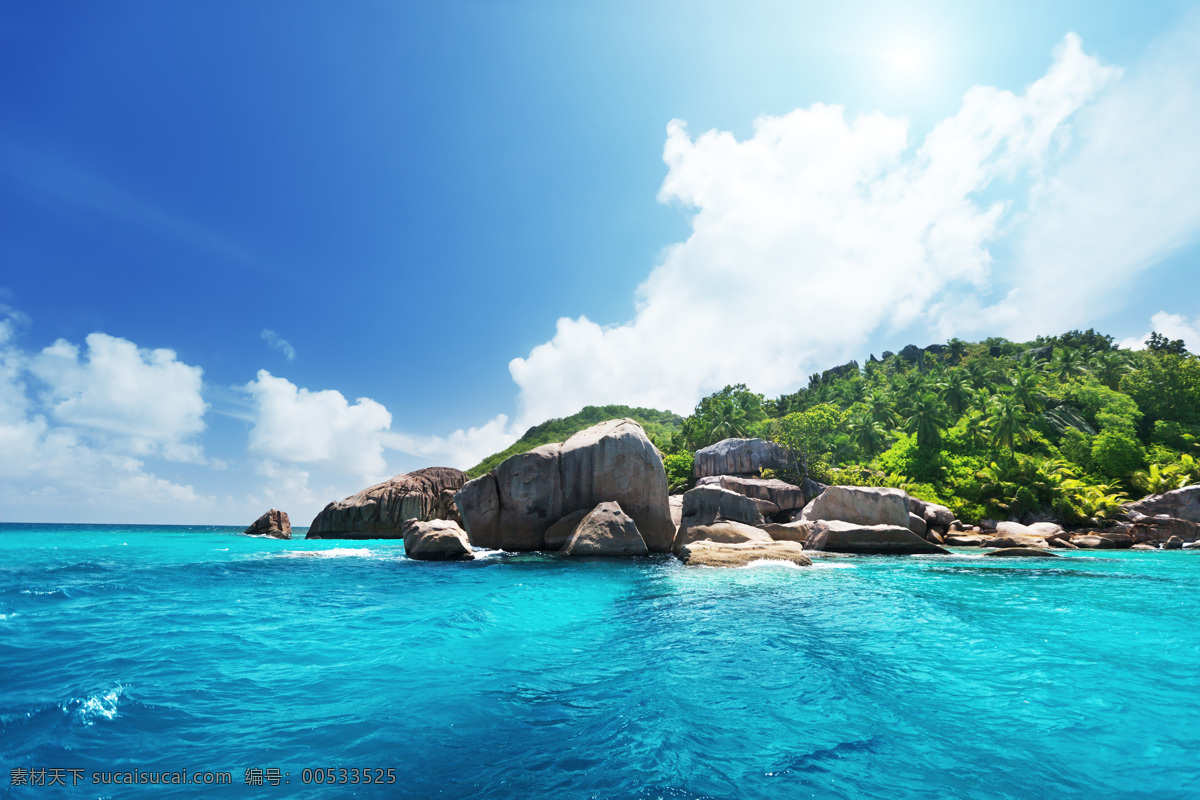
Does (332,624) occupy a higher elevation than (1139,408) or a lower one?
lower

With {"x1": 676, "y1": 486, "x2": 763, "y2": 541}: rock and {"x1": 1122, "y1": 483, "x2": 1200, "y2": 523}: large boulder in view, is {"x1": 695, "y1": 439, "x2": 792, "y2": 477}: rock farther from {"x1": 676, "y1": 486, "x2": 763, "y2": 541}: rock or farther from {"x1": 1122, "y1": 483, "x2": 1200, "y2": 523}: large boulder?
{"x1": 1122, "y1": 483, "x2": 1200, "y2": 523}: large boulder

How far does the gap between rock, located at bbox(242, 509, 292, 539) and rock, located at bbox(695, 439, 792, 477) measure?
43.0 meters

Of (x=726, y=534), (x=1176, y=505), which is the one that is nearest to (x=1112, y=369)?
(x=1176, y=505)

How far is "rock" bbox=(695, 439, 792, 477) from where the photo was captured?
140 feet

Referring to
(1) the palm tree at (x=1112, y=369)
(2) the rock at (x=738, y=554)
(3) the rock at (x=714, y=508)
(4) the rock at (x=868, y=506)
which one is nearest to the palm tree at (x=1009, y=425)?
(4) the rock at (x=868, y=506)

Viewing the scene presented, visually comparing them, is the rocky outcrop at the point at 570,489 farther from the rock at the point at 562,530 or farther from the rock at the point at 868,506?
the rock at the point at 868,506


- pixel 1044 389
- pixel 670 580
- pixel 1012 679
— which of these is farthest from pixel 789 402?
pixel 1012 679

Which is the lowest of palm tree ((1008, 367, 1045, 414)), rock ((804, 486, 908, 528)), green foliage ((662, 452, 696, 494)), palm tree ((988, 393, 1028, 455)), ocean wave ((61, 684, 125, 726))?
ocean wave ((61, 684, 125, 726))

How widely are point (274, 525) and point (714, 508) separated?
164 ft

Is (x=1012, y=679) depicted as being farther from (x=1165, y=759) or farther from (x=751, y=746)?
(x=751, y=746)

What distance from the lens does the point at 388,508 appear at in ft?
136

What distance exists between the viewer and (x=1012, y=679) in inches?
241

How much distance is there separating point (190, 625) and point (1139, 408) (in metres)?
62.7

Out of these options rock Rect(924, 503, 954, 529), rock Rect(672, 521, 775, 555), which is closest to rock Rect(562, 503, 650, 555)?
rock Rect(672, 521, 775, 555)
